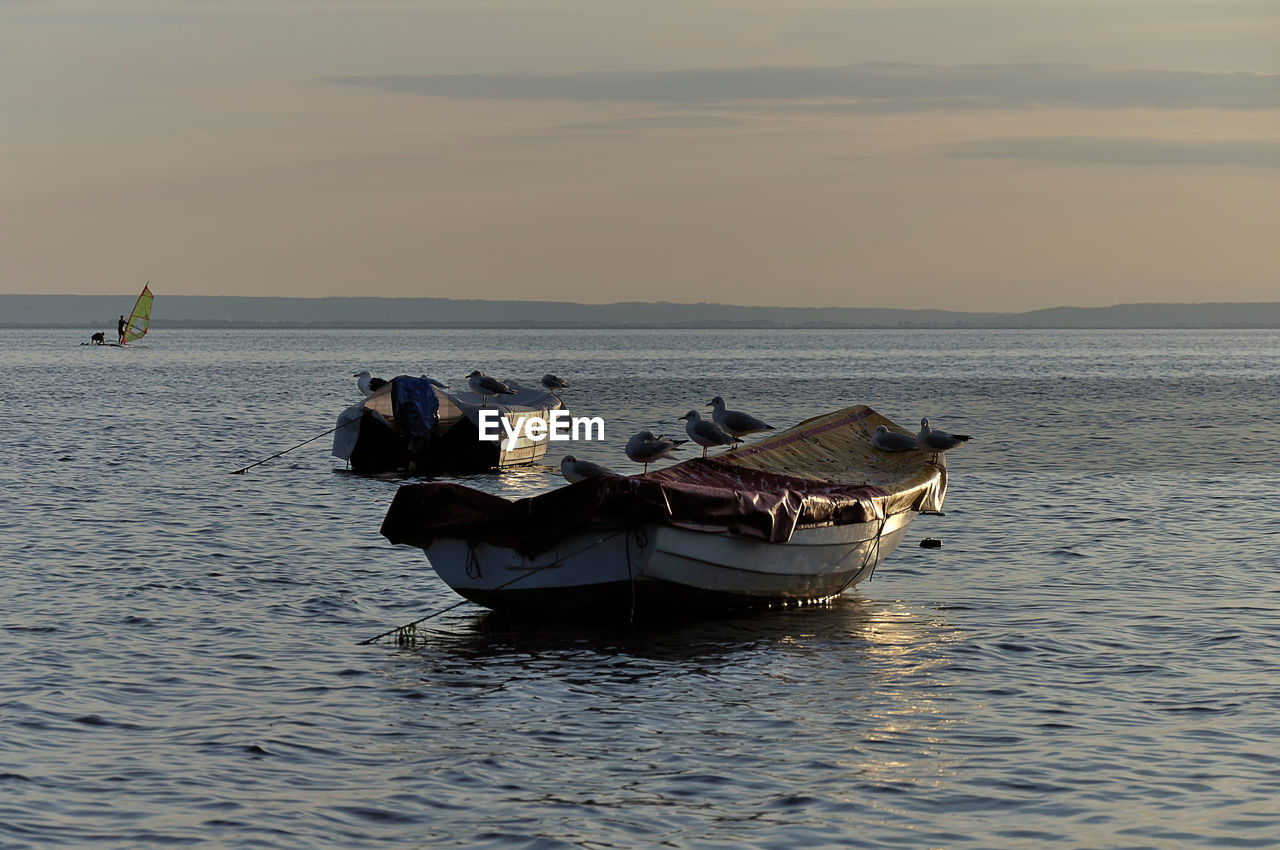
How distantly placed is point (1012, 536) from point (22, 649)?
1633 centimetres

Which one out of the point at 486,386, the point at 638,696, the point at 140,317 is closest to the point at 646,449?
the point at 638,696

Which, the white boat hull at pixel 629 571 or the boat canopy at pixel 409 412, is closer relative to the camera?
the white boat hull at pixel 629 571

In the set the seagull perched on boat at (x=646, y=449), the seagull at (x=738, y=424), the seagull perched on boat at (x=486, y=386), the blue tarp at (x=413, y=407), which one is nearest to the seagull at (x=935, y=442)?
the seagull at (x=738, y=424)

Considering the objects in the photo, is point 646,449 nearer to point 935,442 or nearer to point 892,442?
point 892,442

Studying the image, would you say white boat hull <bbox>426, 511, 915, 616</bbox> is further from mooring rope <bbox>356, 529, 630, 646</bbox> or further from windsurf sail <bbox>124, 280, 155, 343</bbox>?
windsurf sail <bbox>124, 280, 155, 343</bbox>

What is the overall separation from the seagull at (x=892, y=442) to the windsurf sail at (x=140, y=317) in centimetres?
12256

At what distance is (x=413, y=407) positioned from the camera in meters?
37.2

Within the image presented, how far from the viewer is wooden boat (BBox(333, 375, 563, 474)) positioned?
1448 inches

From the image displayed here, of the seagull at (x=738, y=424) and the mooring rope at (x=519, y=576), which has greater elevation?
the seagull at (x=738, y=424)

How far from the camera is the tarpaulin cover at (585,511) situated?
15.6 meters

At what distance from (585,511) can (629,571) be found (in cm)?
86

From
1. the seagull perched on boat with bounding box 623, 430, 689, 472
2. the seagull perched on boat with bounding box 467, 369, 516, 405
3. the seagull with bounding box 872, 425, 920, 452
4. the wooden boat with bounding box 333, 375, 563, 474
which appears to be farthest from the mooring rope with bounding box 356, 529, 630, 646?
the seagull perched on boat with bounding box 467, 369, 516, 405

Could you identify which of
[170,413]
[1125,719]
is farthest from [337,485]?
[170,413]

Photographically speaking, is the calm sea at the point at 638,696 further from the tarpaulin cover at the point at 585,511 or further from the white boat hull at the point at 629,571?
the tarpaulin cover at the point at 585,511
